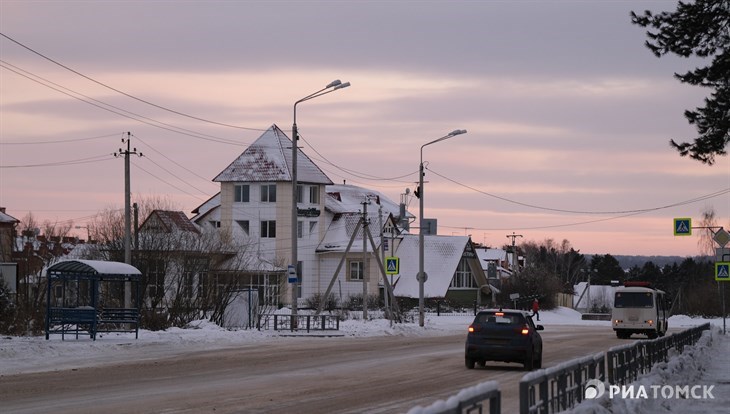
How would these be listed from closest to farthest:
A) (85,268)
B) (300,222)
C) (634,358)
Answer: (634,358) → (85,268) → (300,222)

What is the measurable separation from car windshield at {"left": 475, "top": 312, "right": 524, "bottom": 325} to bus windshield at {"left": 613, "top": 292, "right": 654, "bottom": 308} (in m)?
29.1

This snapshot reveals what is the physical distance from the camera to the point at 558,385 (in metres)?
12.3

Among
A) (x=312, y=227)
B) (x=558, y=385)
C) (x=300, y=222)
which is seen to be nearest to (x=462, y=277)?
(x=312, y=227)

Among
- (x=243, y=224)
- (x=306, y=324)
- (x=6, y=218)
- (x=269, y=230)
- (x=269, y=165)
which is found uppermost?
(x=269, y=165)

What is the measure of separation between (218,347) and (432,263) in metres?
64.1

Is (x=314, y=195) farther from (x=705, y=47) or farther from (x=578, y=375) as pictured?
(x=578, y=375)

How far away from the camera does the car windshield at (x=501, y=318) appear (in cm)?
2641

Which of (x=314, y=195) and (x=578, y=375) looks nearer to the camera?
(x=578, y=375)

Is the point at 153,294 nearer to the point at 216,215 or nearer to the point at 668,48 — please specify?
the point at 668,48

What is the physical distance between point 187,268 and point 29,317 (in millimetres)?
9781

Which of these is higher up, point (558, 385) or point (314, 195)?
point (314, 195)

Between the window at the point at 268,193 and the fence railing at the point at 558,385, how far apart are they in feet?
241

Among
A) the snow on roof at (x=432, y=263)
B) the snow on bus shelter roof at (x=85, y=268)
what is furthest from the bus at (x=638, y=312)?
the snow on roof at (x=432, y=263)

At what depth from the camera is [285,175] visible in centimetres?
8706
